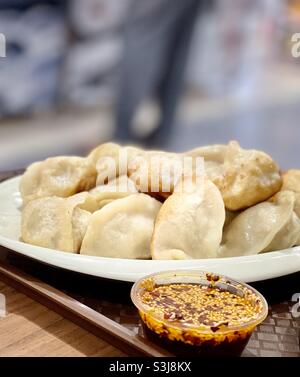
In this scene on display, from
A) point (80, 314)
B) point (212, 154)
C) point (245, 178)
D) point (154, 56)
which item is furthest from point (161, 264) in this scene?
point (154, 56)

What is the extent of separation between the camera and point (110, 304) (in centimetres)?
127

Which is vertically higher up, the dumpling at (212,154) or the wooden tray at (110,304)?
the dumpling at (212,154)

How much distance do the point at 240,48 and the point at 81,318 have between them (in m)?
4.88

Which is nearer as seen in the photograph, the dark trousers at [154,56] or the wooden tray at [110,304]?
the wooden tray at [110,304]

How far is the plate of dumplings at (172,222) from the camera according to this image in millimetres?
1315

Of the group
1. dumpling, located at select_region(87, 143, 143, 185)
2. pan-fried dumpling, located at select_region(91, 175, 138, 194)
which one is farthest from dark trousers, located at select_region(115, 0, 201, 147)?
pan-fried dumpling, located at select_region(91, 175, 138, 194)

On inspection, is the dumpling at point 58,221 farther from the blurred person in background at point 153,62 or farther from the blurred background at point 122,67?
the blurred person in background at point 153,62

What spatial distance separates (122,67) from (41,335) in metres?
3.73

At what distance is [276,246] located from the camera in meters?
1.44

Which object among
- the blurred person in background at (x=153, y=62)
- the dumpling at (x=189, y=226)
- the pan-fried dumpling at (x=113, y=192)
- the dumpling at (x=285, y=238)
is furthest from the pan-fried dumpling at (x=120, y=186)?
the blurred person in background at (x=153, y=62)

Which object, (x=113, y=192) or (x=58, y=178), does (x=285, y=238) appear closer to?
(x=113, y=192)

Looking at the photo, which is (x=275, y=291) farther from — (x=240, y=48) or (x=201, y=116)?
(x=201, y=116)
